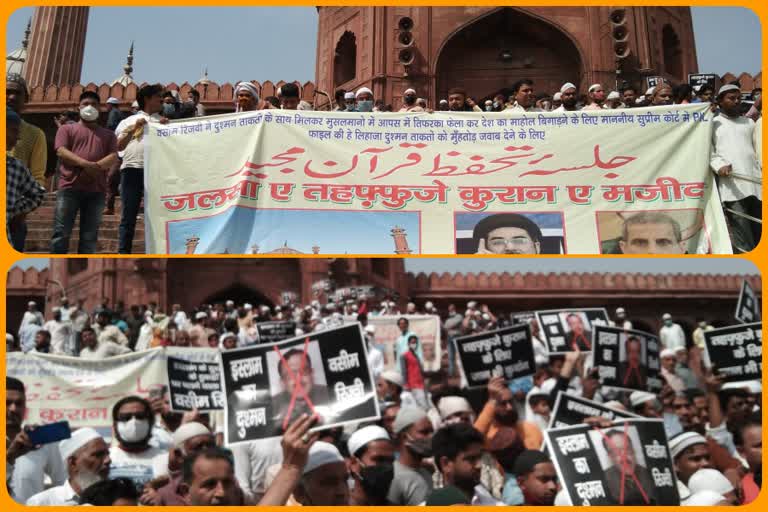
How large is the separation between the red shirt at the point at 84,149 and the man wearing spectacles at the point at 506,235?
3111mm

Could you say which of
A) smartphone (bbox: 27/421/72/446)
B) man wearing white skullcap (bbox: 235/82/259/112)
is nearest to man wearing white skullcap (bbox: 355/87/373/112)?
man wearing white skullcap (bbox: 235/82/259/112)

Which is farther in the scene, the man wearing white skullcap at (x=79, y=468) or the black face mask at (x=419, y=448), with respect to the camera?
the black face mask at (x=419, y=448)

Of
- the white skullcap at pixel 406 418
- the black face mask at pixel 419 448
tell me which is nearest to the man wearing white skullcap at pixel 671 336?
the white skullcap at pixel 406 418

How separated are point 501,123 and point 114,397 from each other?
4.47 meters

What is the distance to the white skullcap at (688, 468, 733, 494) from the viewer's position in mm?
4914

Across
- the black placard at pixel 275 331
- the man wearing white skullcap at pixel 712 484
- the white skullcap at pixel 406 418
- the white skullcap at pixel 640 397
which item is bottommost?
the man wearing white skullcap at pixel 712 484

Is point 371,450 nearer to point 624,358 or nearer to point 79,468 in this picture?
point 79,468

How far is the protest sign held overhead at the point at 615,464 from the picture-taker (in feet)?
15.4

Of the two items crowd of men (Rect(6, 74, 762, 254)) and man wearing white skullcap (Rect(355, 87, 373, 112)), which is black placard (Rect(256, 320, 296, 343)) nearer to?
man wearing white skullcap (Rect(355, 87, 373, 112))

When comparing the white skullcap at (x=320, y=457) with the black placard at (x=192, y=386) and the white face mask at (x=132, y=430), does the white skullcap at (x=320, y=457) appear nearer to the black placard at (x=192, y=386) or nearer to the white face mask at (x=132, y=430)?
the white face mask at (x=132, y=430)

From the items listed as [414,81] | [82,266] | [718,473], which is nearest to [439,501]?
[718,473]

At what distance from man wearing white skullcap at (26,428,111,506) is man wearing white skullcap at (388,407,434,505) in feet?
5.63

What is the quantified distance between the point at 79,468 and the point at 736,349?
4.94m

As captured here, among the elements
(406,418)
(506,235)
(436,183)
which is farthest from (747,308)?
(406,418)
